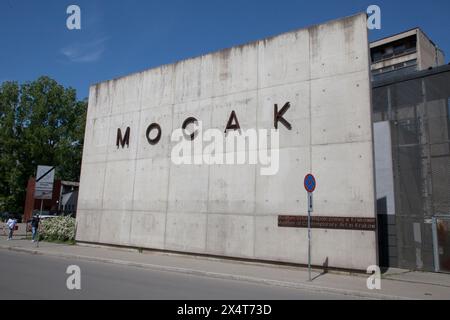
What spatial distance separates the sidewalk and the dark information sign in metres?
1.55

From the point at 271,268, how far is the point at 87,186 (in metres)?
12.6

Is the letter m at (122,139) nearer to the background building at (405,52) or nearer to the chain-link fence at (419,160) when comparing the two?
the chain-link fence at (419,160)

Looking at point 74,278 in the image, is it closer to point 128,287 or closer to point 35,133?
point 128,287

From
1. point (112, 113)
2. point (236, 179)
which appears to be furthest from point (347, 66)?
point (112, 113)

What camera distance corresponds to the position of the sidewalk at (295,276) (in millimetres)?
9586

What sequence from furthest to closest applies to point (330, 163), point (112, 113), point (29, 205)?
point (29, 205) → point (112, 113) → point (330, 163)

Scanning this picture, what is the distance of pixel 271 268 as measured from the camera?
44.8ft

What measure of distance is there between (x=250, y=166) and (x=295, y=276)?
16.2ft

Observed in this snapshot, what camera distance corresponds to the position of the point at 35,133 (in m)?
43.6

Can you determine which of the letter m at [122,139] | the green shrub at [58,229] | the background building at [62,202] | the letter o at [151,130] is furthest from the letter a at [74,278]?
the background building at [62,202]

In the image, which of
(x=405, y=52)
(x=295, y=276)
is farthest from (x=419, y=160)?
(x=405, y=52)
